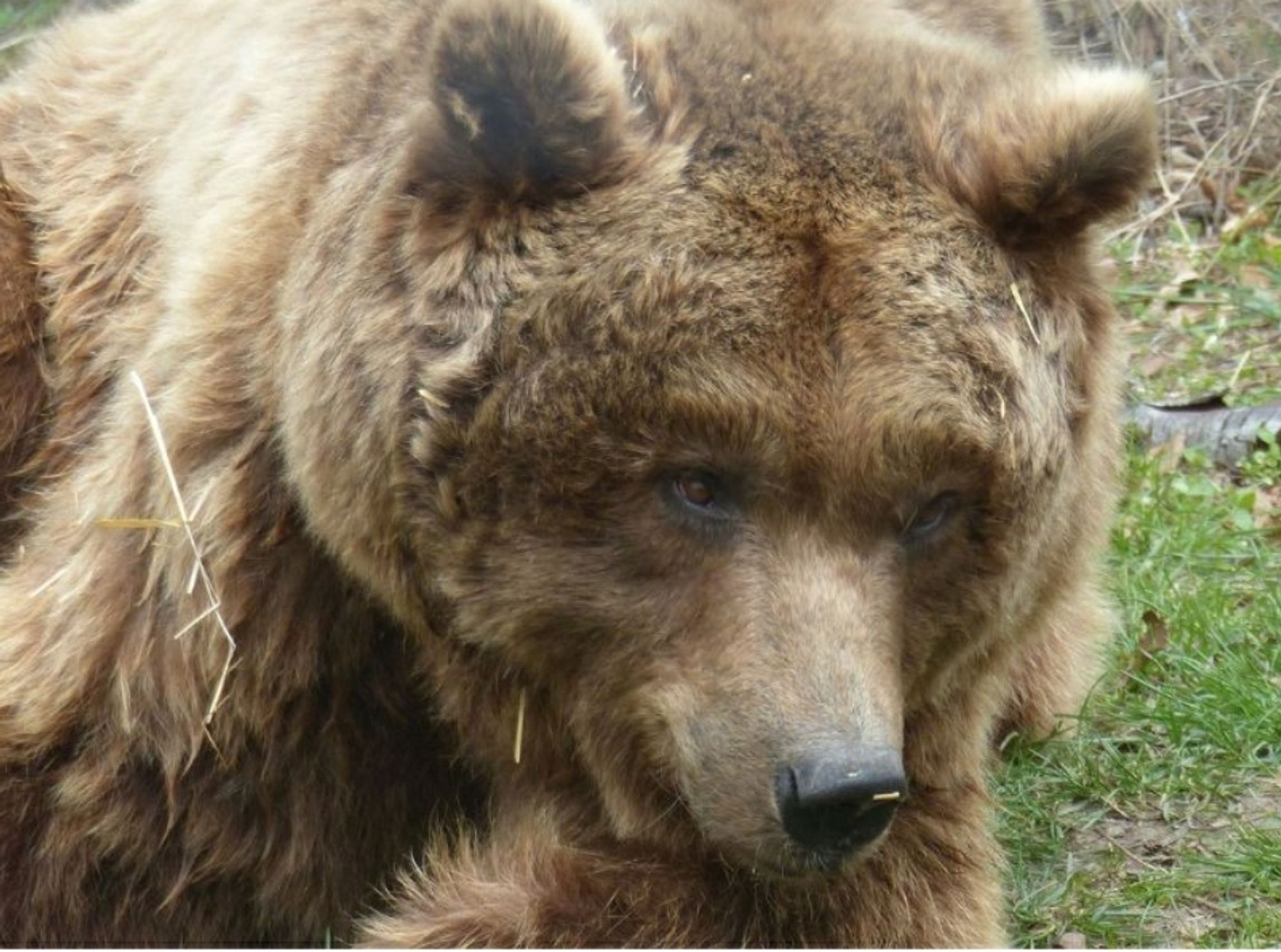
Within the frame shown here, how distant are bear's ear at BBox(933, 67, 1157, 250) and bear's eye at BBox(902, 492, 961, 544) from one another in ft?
1.77

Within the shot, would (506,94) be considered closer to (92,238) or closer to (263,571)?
(263,571)

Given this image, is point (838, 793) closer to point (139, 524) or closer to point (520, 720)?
point (520, 720)

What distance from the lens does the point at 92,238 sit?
204 inches

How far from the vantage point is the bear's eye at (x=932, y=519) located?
13.4ft

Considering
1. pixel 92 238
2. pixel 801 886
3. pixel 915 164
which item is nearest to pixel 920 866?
pixel 801 886

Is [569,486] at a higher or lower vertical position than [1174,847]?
higher

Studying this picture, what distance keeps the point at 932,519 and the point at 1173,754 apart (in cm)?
190

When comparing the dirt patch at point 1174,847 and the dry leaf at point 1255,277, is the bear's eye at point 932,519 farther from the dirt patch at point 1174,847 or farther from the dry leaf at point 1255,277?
the dry leaf at point 1255,277

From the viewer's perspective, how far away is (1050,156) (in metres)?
4.09

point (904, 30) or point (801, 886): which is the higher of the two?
point (904, 30)

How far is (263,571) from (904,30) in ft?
5.99

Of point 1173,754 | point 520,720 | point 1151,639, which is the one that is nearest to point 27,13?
point 1151,639

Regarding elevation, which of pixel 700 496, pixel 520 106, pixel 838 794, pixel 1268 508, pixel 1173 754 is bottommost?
pixel 1268 508

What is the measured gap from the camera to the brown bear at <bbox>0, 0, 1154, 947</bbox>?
390cm
